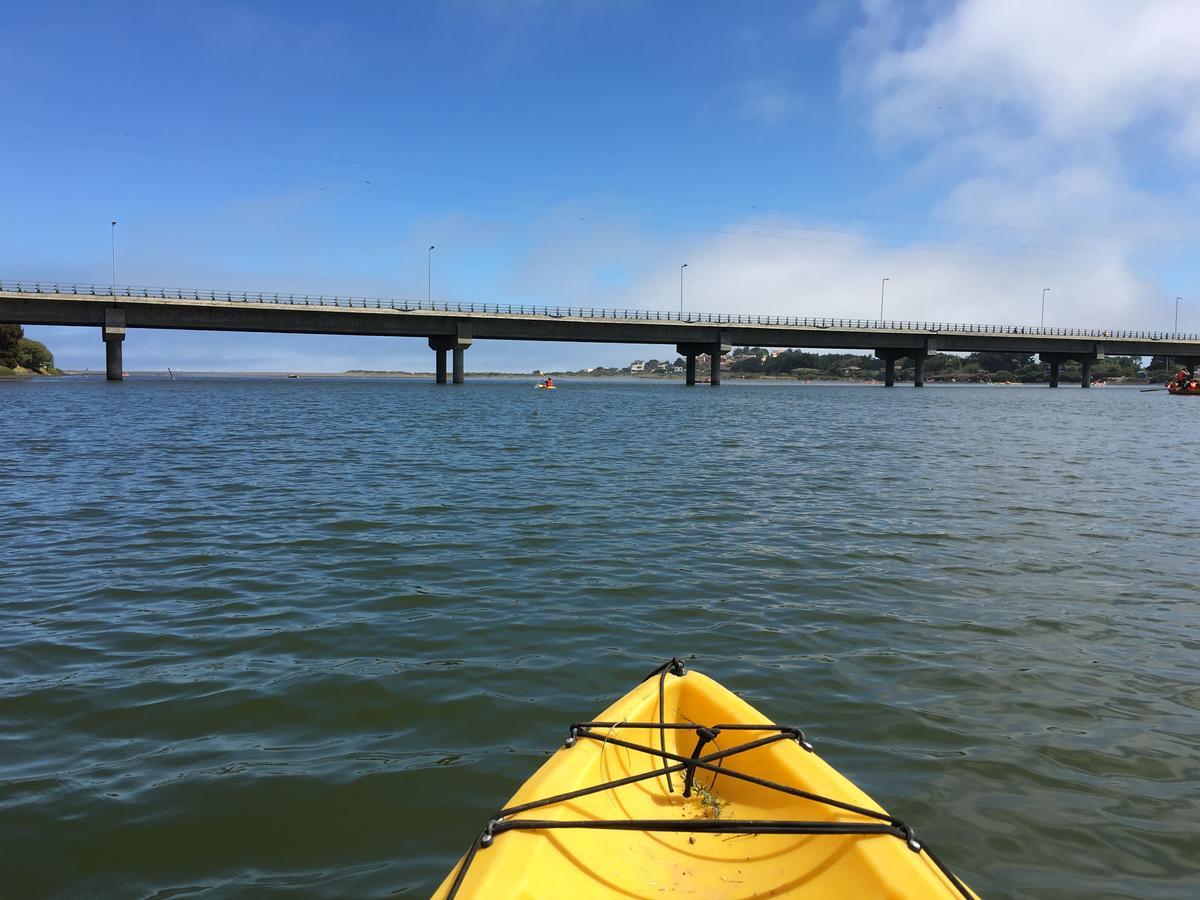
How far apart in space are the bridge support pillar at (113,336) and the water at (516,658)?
62.2m

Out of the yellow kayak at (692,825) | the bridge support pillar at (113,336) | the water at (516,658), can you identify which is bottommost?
the water at (516,658)

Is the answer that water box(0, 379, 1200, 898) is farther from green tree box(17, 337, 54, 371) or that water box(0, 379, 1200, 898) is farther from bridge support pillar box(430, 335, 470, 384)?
green tree box(17, 337, 54, 371)

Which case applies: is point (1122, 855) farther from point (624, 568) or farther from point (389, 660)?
point (624, 568)

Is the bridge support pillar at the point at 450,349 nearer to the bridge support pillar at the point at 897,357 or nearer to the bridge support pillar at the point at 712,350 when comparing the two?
the bridge support pillar at the point at 712,350

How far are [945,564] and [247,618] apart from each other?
8992mm

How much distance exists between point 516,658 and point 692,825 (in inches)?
131

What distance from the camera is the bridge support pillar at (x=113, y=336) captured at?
66.8 metres

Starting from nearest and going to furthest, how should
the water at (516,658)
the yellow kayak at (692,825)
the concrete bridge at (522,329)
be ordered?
the yellow kayak at (692,825) → the water at (516,658) → the concrete bridge at (522,329)

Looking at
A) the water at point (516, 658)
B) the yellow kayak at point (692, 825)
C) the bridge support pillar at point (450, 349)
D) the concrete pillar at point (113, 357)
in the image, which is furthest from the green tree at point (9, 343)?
the yellow kayak at point (692, 825)

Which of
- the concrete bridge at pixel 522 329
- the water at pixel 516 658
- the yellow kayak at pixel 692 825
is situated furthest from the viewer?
the concrete bridge at pixel 522 329

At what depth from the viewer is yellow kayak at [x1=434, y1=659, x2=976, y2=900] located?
3031mm

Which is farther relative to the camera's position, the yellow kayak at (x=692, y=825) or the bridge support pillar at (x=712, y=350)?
the bridge support pillar at (x=712, y=350)

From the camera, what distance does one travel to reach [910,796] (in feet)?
14.9

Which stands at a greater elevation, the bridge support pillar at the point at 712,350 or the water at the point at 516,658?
the bridge support pillar at the point at 712,350
